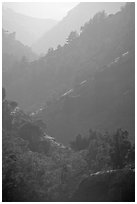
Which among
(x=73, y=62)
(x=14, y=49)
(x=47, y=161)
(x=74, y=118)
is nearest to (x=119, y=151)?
(x=47, y=161)

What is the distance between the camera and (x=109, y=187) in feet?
154

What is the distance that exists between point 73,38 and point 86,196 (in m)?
110

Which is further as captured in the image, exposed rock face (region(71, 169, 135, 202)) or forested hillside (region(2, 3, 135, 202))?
forested hillside (region(2, 3, 135, 202))

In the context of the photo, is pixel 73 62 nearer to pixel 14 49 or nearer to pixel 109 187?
pixel 14 49

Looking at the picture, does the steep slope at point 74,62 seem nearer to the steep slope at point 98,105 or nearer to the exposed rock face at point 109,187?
the steep slope at point 98,105

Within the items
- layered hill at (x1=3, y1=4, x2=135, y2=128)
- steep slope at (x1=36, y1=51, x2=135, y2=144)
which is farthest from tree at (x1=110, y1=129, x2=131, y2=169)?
layered hill at (x1=3, y1=4, x2=135, y2=128)

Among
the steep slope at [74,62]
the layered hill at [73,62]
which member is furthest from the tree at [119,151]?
the steep slope at [74,62]

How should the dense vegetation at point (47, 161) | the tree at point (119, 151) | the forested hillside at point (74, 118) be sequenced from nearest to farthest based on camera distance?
the forested hillside at point (74, 118), the dense vegetation at point (47, 161), the tree at point (119, 151)

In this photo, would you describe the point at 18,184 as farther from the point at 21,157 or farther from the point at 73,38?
the point at 73,38

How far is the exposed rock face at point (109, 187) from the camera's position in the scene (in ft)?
148

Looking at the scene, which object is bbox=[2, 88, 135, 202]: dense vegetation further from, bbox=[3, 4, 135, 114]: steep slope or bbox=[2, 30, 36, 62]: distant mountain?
bbox=[2, 30, 36, 62]: distant mountain

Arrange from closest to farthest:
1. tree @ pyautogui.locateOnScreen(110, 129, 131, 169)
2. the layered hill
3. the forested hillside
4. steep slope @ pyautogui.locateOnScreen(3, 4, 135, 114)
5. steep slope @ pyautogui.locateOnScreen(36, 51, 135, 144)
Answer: the forested hillside, tree @ pyautogui.locateOnScreen(110, 129, 131, 169), steep slope @ pyautogui.locateOnScreen(36, 51, 135, 144), the layered hill, steep slope @ pyautogui.locateOnScreen(3, 4, 135, 114)

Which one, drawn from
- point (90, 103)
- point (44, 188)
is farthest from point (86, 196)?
point (90, 103)

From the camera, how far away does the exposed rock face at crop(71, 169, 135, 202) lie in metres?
45.0
